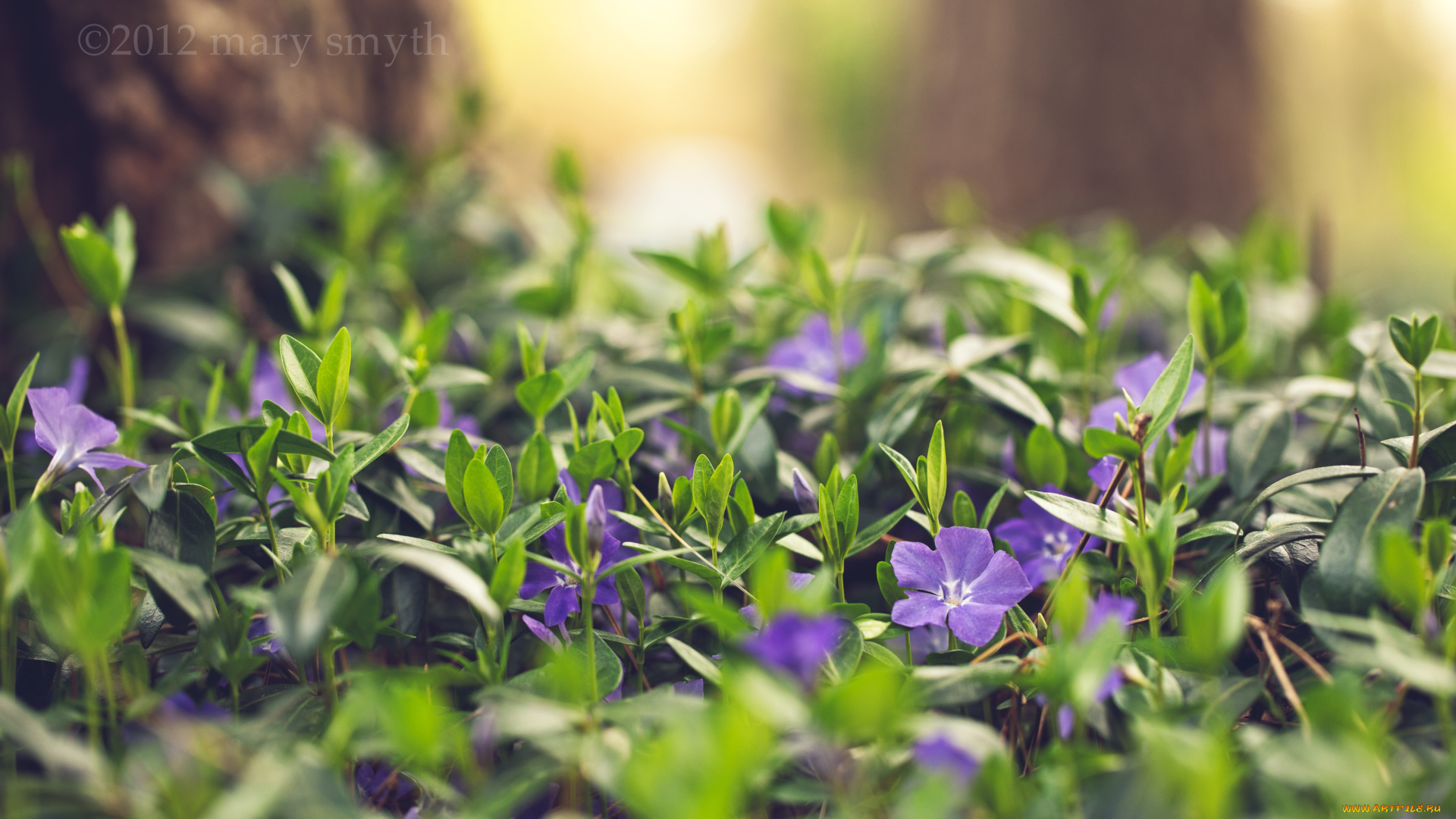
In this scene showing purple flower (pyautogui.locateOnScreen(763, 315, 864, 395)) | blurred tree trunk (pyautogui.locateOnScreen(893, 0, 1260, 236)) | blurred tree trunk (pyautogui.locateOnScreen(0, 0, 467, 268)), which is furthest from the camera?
blurred tree trunk (pyautogui.locateOnScreen(893, 0, 1260, 236))

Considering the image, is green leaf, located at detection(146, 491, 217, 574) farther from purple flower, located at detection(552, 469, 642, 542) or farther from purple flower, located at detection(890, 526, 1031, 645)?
purple flower, located at detection(890, 526, 1031, 645)

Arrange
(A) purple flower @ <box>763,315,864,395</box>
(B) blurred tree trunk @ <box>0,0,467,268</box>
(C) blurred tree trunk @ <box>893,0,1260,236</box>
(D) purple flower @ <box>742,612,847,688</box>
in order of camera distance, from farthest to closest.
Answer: (C) blurred tree trunk @ <box>893,0,1260,236</box>, (B) blurred tree trunk @ <box>0,0,467,268</box>, (A) purple flower @ <box>763,315,864,395</box>, (D) purple flower @ <box>742,612,847,688</box>

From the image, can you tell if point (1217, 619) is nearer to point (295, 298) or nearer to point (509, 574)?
point (509, 574)

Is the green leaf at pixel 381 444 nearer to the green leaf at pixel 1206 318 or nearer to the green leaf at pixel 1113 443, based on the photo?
the green leaf at pixel 1113 443

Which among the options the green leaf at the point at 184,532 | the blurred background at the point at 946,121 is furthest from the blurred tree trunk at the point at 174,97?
the green leaf at the point at 184,532

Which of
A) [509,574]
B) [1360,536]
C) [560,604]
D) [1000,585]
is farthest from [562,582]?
[1360,536]

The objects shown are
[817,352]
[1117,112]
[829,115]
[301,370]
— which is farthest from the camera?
[829,115]

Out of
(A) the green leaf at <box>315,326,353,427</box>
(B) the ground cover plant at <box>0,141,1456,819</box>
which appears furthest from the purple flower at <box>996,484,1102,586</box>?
(A) the green leaf at <box>315,326,353,427</box>
